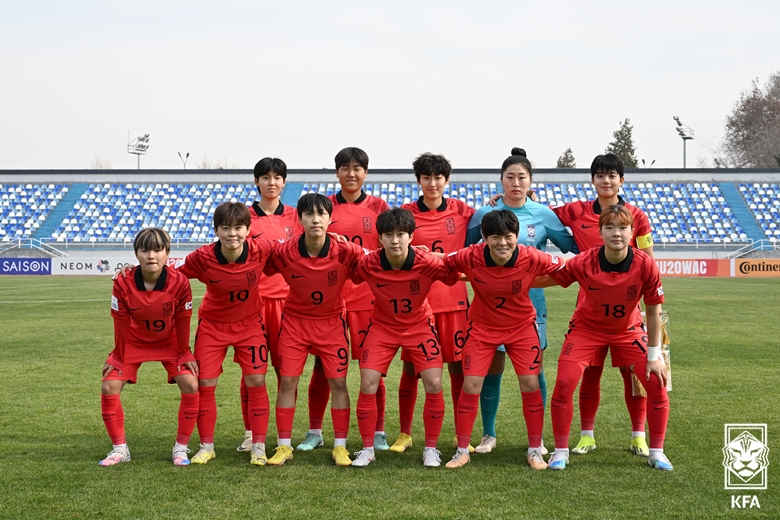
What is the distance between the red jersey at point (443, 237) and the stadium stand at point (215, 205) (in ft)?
97.8

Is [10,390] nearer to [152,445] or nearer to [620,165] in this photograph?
[152,445]

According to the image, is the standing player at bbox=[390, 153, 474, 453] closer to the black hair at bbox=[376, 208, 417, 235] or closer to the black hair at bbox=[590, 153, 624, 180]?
the black hair at bbox=[376, 208, 417, 235]

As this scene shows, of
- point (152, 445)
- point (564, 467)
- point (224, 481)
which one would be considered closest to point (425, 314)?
point (564, 467)

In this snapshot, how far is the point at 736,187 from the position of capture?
124 ft

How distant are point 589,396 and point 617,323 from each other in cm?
68

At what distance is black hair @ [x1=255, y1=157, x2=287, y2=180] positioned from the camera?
5.38m

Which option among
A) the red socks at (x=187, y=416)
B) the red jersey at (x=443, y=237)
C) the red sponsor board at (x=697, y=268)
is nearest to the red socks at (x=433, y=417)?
the red jersey at (x=443, y=237)

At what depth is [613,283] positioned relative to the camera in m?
4.74

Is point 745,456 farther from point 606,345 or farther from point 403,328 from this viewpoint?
point 403,328

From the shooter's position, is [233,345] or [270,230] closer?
[233,345]

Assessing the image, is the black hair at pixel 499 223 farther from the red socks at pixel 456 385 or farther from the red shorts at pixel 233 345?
the red shorts at pixel 233 345

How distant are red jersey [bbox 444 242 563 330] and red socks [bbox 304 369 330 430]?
4.14ft

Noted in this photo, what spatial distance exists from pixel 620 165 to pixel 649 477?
209 cm

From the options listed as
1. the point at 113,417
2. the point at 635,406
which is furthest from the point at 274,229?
the point at 635,406
